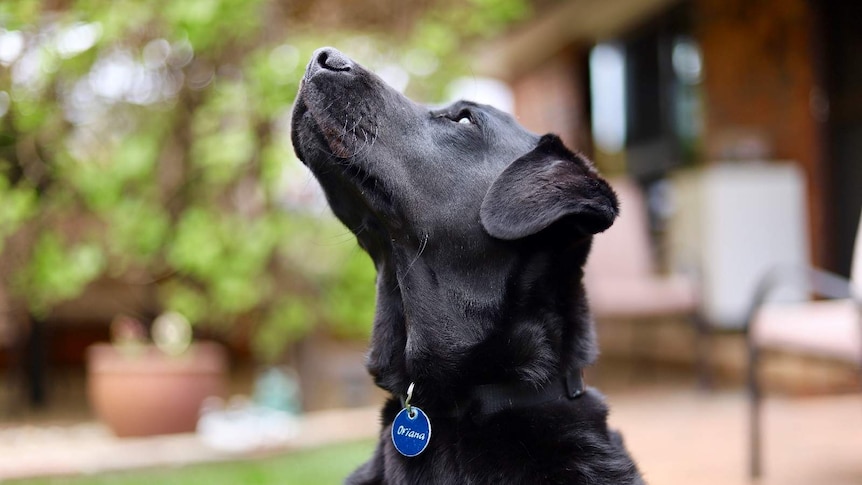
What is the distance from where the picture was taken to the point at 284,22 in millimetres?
4391

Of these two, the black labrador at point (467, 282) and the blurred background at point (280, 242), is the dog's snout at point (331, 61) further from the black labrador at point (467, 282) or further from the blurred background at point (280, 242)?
the blurred background at point (280, 242)

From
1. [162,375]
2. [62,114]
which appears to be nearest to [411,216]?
[162,375]

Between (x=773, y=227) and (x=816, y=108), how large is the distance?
0.85 metres

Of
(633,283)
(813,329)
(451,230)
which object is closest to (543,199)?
(451,230)

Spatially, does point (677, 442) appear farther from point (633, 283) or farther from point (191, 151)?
point (191, 151)

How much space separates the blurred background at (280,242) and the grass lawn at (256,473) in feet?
0.07

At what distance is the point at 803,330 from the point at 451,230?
1998 millimetres

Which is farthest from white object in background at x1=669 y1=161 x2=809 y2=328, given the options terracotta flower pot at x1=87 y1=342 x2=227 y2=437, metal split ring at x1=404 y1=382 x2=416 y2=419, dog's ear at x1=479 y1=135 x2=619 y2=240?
metal split ring at x1=404 y1=382 x2=416 y2=419

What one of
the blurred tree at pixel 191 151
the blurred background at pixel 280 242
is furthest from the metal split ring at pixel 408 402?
the blurred tree at pixel 191 151

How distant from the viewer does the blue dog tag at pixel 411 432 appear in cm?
178

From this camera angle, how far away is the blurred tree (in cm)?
409

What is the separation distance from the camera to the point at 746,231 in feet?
20.2

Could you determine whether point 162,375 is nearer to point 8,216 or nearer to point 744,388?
point 8,216

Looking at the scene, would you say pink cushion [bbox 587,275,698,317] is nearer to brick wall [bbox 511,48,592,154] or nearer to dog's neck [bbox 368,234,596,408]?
brick wall [bbox 511,48,592,154]
